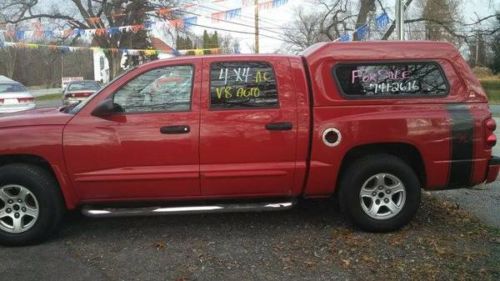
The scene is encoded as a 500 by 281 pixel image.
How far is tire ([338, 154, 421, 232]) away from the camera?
516 cm

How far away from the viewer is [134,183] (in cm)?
498

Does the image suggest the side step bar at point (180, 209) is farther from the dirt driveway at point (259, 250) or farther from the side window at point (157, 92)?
the side window at point (157, 92)

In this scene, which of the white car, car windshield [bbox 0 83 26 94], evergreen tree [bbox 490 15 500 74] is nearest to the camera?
the white car

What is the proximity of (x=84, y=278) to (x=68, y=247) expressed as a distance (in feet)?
2.81

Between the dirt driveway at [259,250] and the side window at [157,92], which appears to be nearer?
the dirt driveway at [259,250]

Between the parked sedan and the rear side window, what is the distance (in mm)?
18596

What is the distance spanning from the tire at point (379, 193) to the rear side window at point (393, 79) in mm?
645

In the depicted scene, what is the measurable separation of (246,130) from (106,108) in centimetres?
130

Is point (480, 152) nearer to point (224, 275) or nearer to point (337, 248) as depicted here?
point (337, 248)

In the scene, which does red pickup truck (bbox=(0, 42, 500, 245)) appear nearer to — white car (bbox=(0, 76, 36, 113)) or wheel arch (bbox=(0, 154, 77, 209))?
wheel arch (bbox=(0, 154, 77, 209))

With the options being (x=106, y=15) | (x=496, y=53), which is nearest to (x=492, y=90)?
(x=496, y=53)

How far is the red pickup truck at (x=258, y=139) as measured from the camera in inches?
195

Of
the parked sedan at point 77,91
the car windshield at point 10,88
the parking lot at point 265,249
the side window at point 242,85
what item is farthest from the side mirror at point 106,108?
the parked sedan at point 77,91

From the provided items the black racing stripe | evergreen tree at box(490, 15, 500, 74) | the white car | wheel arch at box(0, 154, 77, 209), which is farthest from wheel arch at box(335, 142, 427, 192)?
evergreen tree at box(490, 15, 500, 74)
